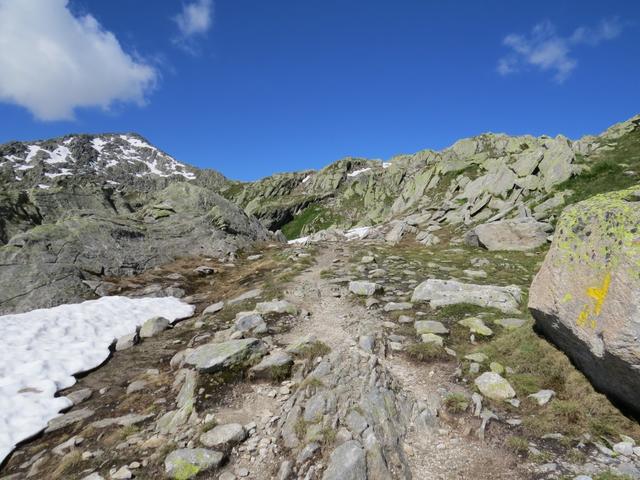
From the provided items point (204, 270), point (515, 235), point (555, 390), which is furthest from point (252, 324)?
point (515, 235)

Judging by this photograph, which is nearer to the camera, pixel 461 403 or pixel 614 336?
pixel 614 336

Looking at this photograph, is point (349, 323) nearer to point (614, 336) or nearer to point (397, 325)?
point (397, 325)

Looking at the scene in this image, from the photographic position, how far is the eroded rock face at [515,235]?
915 inches

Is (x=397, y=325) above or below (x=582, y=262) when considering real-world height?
below

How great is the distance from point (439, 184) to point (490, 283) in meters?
41.1

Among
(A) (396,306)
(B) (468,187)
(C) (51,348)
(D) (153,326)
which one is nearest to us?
(C) (51,348)

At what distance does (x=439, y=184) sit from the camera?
54.6 m

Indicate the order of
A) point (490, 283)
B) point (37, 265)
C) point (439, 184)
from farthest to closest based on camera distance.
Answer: point (439, 184) < point (37, 265) < point (490, 283)

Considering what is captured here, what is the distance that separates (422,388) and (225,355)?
5.52 metres

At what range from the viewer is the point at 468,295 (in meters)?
13.9

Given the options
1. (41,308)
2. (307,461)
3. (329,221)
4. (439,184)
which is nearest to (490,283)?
(307,461)

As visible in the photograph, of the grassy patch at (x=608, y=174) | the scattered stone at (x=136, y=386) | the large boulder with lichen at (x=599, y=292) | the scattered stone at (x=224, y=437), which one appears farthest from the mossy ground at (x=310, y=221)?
the scattered stone at (x=224, y=437)

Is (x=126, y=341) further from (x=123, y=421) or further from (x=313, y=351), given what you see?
(x=313, y=351)

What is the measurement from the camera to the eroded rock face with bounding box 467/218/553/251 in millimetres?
23250
